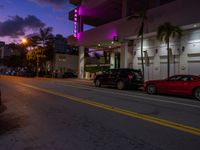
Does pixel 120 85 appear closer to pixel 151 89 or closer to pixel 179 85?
pixel 151 89

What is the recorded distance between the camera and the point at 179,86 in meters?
17.5

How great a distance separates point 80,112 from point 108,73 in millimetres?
15141

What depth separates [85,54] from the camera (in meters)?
48.9

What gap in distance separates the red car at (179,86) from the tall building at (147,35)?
836 centimetres

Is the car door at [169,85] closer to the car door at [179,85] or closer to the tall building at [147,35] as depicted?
the car door at [179,85]

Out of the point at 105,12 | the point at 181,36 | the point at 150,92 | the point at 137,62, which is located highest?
the point at 105,12

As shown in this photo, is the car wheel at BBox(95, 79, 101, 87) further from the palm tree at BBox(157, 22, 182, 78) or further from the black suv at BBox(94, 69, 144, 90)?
the palm tree at BBox(157, 22, 182, 78)

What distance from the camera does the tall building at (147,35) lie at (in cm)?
2623

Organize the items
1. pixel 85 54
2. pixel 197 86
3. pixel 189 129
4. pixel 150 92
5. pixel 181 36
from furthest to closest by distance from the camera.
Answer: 1. pixel 85 54
2. pixel 181 36
3. pixel 150 92
4. pixel 197 86
5. pixel 189 129

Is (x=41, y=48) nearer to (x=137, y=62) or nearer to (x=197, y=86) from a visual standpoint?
(x=137, y=62)

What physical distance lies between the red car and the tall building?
27.4ft

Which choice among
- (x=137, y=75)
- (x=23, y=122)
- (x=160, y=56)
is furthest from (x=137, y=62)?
(x=23, y=122)

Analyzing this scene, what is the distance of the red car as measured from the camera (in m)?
16.8

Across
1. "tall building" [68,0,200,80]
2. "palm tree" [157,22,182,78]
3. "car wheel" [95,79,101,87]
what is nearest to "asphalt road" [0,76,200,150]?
"car wheel" [95,79,101,87]
